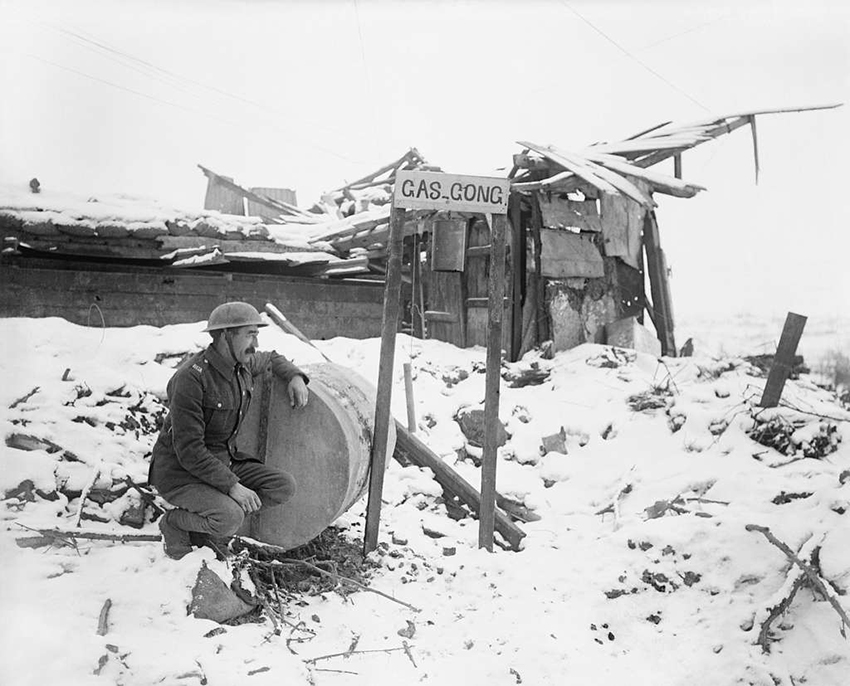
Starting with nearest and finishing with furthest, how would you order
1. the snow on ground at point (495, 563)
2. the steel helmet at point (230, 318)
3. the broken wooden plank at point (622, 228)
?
the snow on ground at point (495, 563)
the steel helmet at point (230, 318)
the broken wooden plank at point (622, 228)

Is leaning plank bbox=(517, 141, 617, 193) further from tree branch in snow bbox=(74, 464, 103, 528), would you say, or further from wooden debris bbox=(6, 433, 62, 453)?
wooden debris bbox=(6, 433, 62, 453)

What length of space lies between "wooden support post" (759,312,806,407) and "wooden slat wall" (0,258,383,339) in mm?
6470

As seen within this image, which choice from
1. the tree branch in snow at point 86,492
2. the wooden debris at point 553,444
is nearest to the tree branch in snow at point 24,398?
the tree branch in snow at point 86,492

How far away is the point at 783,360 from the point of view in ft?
19.7

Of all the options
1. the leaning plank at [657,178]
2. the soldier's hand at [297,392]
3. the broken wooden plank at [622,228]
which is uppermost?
the leaning plank at [657,178]

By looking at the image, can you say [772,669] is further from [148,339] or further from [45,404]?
[148,339]

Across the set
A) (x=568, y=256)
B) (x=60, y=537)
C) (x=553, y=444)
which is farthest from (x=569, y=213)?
(x=60, y=537)

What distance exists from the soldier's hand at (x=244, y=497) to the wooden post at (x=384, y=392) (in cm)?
106

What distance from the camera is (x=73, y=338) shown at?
18.2 ft

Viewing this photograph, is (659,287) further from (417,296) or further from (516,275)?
(417,296)

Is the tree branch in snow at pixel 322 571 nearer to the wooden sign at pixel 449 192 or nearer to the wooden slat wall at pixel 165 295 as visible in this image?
the wooden sign at pixel 449 192

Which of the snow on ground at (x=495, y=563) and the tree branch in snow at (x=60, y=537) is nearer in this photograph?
the snow on ground at (x=495, y=563)

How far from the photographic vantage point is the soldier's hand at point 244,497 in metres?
3.63

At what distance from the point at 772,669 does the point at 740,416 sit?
322 centimetres
